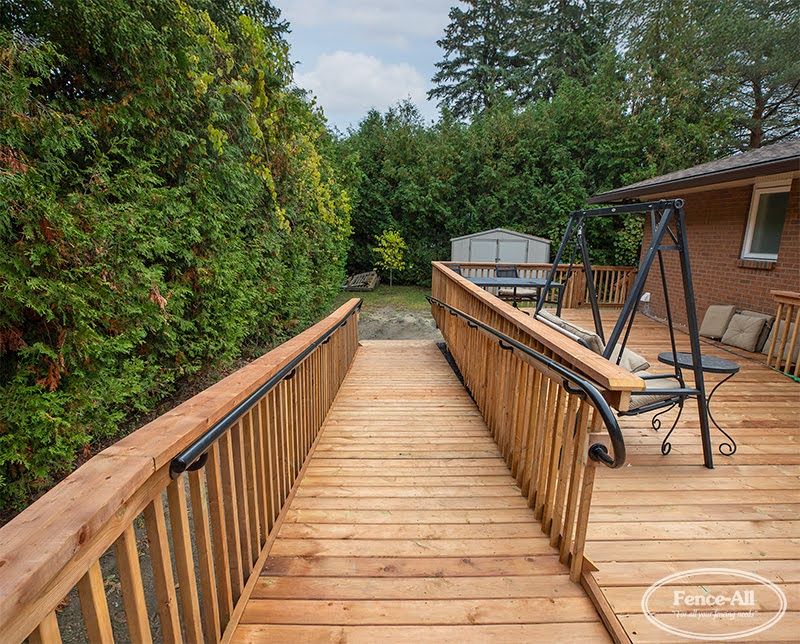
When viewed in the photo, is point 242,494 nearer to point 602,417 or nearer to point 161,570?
point 161,570

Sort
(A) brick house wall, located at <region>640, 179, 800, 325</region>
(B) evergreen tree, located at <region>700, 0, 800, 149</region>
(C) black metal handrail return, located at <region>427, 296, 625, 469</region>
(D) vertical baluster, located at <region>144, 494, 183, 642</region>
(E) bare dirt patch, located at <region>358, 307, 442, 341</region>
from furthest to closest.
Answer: (B) evergreen tree, located at <region>700, 0, 800, 149</region>
(E) bare dirt patch, located at <region>358, 307, 442, 341</region>
(A) brick house wall, located at <region>640, 179, 800, 325</region>
(C) black metal handrail return, located at <region>427, 296, 625, 469</region>
(D) vertical baluster, located at <region>144, 494, 183, 642</region>

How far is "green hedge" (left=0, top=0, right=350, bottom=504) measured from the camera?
2.29 m

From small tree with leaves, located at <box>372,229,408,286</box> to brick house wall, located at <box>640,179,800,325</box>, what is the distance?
8.45 m

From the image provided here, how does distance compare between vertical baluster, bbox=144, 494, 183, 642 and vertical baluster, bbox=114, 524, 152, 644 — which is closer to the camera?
vertical baluster, bbox=114, 524, 152, 644

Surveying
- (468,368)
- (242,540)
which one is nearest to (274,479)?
(242,540)

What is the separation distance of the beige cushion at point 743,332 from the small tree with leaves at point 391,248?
1008 cm

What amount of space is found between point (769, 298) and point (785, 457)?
3.87 meters

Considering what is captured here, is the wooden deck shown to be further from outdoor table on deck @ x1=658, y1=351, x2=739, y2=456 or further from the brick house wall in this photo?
the brick house wall

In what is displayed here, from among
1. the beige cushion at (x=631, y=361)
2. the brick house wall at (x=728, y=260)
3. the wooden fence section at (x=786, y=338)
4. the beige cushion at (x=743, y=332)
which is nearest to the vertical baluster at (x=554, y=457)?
the beige cushion at (x=631, y=361)

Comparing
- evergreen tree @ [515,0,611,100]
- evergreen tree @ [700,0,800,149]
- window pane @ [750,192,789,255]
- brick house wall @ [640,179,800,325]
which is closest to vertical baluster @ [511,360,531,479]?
brick house wall @ [640,179,800,325]

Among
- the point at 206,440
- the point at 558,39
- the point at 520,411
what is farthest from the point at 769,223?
the point at 558,39

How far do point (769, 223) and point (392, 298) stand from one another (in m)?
9.18

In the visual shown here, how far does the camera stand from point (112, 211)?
9.09 ft

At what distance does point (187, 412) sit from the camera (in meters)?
1.29
